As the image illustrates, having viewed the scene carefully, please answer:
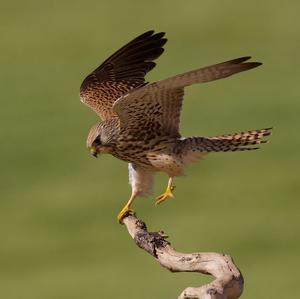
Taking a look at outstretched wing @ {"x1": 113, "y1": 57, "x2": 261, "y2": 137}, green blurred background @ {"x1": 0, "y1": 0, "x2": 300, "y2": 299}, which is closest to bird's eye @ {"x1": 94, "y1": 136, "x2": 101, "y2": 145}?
outstretched wing @ {"x1": 113, "y1": 57, "x2": 261, "y2": 137}

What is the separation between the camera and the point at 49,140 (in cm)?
1995

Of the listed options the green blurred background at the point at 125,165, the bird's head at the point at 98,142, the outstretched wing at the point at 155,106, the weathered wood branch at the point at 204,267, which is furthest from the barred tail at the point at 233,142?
the green blurred background at the point at 125,165

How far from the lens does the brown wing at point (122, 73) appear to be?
39.5 ft

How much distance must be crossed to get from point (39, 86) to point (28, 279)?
4869mm

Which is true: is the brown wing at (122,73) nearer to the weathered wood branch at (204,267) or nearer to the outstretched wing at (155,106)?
the outstretched wing at (155,106)

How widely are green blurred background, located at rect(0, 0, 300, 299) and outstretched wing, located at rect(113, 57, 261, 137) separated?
4.19m

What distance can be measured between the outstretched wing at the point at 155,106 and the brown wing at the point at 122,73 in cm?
61

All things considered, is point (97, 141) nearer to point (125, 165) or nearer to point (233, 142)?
point (233, 142)

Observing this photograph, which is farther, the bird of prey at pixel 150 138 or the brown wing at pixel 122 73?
the brown wing at pixel 122 73

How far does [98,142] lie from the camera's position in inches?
440

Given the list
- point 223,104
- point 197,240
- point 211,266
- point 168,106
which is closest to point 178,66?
point 223,104

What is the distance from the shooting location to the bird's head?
1115cm

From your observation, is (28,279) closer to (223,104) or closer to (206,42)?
(223,104)

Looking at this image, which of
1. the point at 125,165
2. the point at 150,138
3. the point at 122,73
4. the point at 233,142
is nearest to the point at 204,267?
the point at 233,142
